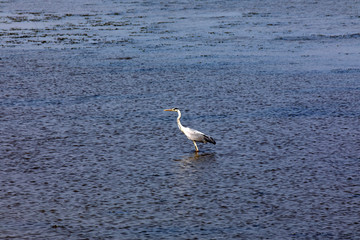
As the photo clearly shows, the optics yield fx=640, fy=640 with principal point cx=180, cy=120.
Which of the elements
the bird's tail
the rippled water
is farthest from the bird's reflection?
the bird's tail

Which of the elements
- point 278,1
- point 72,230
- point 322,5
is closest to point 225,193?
point 72,230

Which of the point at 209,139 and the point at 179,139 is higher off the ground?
the point at 209,139

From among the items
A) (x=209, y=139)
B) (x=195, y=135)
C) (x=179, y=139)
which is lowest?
(x=179, y=139)

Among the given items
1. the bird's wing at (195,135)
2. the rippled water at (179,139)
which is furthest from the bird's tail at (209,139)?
the rippled water at (179,139)

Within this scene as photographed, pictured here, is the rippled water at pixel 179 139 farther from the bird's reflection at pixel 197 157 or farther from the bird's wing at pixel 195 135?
the bird's wing at pixel 195 135

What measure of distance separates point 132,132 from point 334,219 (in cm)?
1008

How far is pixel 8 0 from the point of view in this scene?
10306cm

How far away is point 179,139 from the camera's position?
874 inches

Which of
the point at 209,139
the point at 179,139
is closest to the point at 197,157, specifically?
the point at 209,139

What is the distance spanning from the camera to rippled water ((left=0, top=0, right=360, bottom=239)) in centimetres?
1443

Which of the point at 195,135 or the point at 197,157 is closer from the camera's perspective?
the point at 197,157

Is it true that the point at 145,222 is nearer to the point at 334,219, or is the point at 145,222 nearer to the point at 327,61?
the point at 334,219

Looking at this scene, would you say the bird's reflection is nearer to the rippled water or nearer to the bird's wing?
the rippled water

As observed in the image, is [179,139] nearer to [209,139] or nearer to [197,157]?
[209,139]
